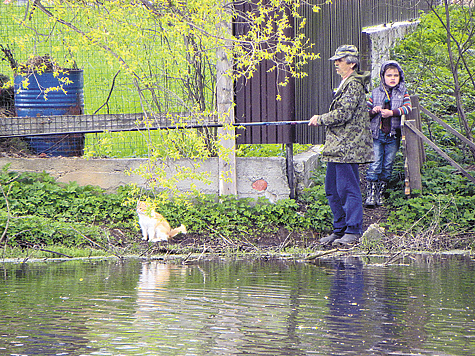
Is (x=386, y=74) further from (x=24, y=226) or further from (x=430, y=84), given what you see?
(x=24, y=226)

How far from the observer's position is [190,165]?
852cm

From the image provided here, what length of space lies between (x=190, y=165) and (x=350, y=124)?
7.79ft

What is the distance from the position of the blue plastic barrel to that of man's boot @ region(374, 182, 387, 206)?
4110 millimetres

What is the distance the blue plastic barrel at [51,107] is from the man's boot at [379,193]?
13.5ft

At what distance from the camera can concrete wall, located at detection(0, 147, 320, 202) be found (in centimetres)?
837

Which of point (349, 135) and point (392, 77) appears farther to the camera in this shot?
point (392, 77)

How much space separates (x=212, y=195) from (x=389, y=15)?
954 centimetres

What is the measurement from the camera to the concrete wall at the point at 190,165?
8367mm

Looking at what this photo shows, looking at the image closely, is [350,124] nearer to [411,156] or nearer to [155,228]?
[411,156]

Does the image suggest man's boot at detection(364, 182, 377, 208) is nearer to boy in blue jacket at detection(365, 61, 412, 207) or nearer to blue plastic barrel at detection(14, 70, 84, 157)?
boy in blue jacket at detection(365, 61, 412, 207)

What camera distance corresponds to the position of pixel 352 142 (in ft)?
22.9

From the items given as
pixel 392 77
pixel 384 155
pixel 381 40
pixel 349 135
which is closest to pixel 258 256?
pixel 349 135

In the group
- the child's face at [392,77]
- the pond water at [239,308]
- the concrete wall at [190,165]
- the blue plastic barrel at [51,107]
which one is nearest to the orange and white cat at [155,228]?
the pond water at [239,308]

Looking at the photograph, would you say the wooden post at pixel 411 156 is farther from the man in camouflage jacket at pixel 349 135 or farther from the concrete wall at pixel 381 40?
the concrete wall at pixel 381 40
